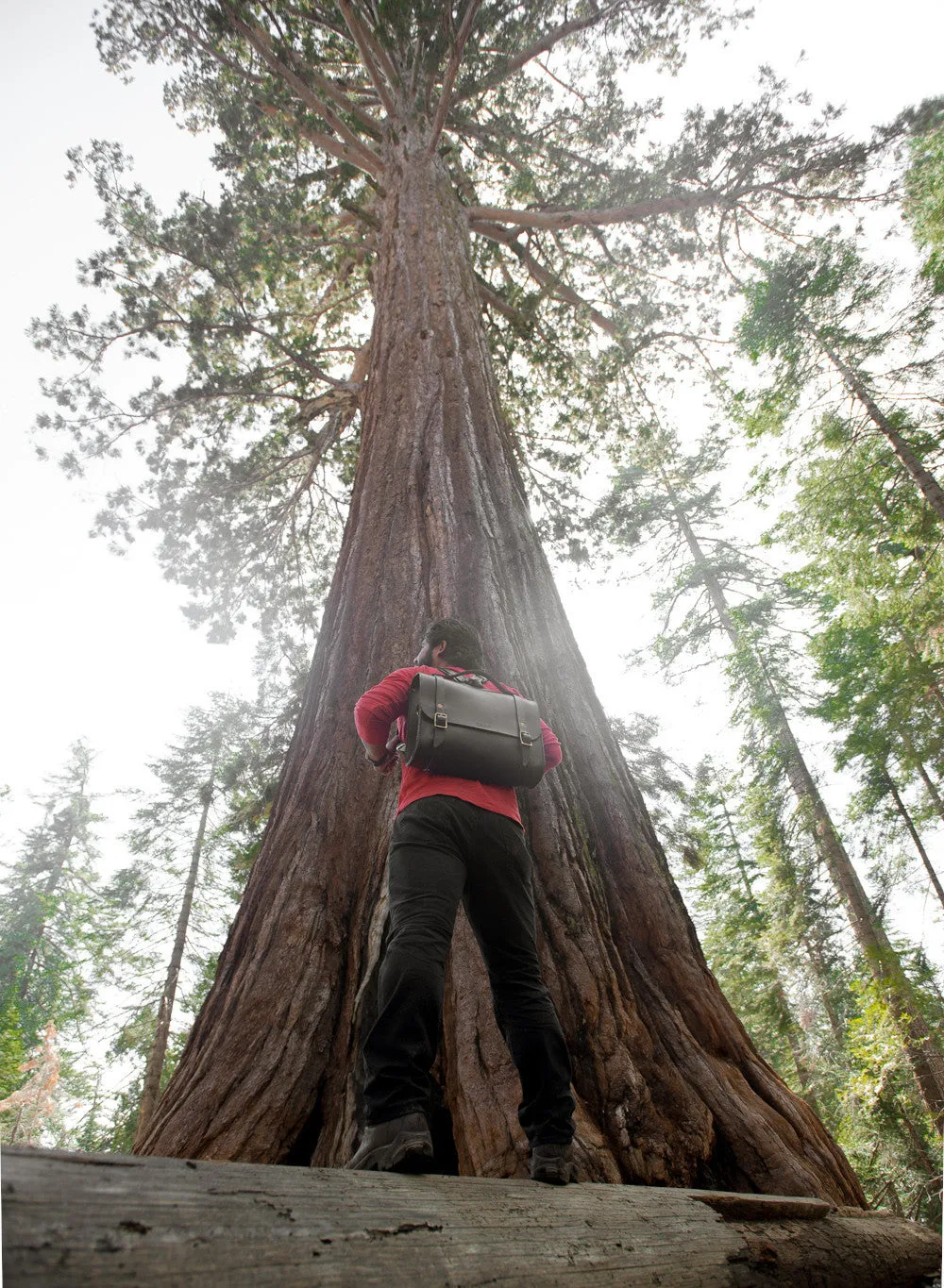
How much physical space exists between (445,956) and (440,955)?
13 millimetres

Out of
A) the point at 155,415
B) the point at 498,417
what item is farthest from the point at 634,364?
the point at 155,415

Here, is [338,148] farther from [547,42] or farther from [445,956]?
[445,956]

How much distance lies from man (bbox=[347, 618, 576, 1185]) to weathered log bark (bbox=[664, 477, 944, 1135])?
8604mm

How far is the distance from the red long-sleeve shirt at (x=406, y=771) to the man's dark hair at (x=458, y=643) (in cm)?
19

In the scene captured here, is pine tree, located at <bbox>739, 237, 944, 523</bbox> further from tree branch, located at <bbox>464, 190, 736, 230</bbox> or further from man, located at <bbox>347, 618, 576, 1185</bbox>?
man, located at <bbox>347, 618, 576, 1185</bbox>

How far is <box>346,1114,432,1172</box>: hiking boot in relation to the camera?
4.41 feet

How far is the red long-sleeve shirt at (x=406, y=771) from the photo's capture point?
202 centimetres

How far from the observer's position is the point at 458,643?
8.18ft

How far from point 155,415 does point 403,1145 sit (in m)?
9.45

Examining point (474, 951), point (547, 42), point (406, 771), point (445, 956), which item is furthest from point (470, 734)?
point (547, 42)

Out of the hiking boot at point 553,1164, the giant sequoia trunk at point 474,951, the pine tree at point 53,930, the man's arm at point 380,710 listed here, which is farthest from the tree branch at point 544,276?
the pine tree at point 53,930

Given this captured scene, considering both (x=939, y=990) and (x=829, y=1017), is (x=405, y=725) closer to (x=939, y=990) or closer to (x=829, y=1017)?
(x=939, y=990)

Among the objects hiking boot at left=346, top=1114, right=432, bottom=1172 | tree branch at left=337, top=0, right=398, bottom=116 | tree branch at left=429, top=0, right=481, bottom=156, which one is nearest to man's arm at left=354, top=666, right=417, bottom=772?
hiking boot at left=346, top=1114, right=432, bottom=1172

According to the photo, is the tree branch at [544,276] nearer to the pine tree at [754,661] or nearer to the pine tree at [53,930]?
the pine tree at [754,661]
